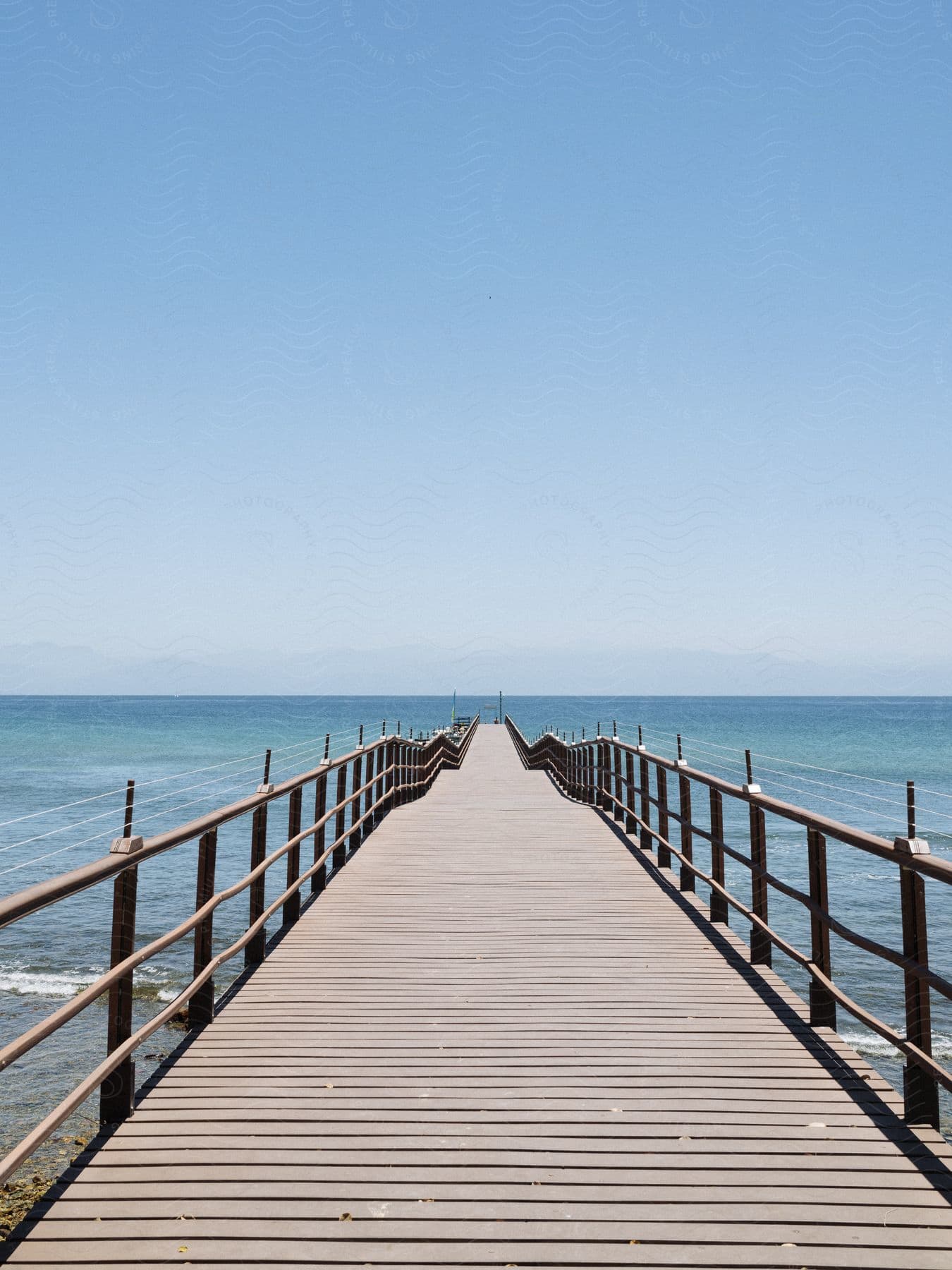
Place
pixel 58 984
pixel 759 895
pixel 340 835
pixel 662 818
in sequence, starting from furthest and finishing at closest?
pixel 58 984, pixel 340 835, pixel 662 818, pixel 759 895

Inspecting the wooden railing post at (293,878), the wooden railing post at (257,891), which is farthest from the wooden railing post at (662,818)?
the wooden railing post at (257,891)

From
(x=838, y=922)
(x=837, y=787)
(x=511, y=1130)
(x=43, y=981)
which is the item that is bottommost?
(x=43, y=981)

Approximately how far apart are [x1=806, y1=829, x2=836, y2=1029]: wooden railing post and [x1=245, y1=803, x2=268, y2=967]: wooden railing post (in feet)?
11.2

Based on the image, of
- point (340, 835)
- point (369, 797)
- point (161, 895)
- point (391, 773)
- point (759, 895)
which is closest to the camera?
point (759, 895)

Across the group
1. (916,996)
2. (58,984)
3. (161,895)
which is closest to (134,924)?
(916,996)

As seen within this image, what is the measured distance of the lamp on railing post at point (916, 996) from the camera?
3.90 metres

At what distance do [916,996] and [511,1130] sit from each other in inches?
69.2

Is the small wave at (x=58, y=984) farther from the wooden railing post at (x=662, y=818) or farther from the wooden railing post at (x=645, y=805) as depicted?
the wooden railing post at (x=662, y=818)

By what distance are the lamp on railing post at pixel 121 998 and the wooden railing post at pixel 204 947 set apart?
2.67 feet

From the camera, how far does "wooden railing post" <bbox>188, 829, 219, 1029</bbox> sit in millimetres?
5113

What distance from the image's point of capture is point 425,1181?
336 centimetres

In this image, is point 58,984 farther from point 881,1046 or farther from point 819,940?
point 819,940

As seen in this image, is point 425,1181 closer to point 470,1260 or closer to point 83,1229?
point 470,1260

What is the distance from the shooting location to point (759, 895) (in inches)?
253
